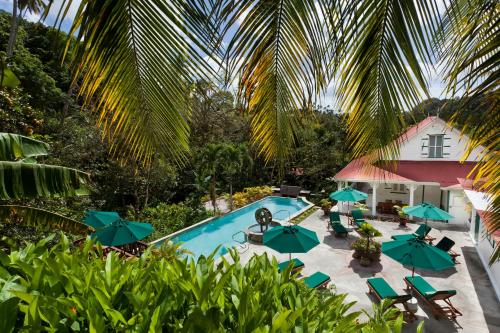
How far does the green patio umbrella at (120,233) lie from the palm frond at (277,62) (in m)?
8.12

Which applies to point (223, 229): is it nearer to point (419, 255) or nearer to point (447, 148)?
point (419, 255)

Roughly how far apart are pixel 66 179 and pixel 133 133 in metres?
4.24

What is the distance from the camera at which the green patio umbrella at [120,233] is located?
30.3 feet

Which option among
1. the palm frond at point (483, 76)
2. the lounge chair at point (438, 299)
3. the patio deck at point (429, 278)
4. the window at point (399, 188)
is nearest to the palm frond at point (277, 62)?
the palm frond at point (483, 76)

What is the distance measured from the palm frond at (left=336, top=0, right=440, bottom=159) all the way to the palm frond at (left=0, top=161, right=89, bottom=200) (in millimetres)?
5134

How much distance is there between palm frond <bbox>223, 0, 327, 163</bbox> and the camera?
190 centimetres

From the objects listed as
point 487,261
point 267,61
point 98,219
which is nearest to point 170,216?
point 98,219

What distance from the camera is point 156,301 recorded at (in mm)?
2986

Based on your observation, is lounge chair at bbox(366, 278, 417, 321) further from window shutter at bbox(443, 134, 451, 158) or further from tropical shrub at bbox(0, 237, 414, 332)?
window shutter at bbox(443, 134, 451, 158)

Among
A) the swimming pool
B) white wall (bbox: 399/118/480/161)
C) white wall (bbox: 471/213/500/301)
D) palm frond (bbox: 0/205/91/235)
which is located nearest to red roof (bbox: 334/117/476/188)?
white wall (bbox: 399/118/480/161)

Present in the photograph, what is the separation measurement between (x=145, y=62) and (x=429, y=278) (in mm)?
13362

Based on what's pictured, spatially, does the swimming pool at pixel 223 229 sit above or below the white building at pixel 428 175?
below

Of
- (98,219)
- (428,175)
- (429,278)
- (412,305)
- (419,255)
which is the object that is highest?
(428,175)

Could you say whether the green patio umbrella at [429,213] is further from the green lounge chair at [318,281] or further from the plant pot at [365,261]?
the green lounge chair at [318,281]
